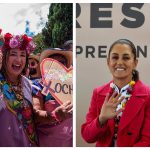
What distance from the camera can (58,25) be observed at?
2842mm

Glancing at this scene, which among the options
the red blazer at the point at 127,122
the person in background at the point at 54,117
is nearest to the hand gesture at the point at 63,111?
the person in background at the point at 54,117

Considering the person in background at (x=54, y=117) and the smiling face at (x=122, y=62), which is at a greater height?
the smiling face at (x=122, y=62)

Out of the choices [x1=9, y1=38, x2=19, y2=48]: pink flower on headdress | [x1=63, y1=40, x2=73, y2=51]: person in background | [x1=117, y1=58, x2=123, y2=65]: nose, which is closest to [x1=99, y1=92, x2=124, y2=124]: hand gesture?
[x1=117, y1=58, x2=123, y2=65]: nose

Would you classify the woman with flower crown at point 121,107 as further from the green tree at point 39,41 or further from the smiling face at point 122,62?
the green tree at point 39,41

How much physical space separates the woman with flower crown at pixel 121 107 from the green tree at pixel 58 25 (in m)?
0.34

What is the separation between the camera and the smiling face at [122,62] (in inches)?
109

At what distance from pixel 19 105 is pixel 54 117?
27 cm

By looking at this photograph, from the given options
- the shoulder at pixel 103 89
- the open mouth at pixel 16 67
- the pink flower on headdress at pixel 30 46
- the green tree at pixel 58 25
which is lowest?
the shoulder at pixel 103 89

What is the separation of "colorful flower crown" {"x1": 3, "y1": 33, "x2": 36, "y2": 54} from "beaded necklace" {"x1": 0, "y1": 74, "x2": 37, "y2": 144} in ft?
0.76

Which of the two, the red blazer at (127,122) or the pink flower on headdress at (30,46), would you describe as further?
the pink flower on headdress at (30,46)

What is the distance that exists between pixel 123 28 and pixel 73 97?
1.96 feet

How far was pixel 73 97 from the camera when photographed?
2.84 m

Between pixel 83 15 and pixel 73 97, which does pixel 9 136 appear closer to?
pixel 73 97

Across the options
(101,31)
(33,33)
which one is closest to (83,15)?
(101,31)
